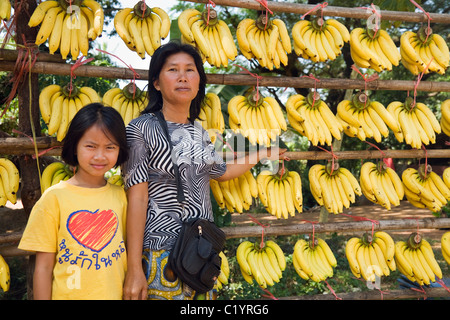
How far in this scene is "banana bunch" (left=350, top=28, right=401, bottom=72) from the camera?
230 centimetres

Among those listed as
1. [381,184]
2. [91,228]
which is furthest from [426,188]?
[91,228]

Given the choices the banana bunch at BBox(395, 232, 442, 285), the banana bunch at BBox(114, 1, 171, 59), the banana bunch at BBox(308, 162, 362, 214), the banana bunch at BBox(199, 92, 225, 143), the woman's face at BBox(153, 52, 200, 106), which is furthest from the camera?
the banana bunch at BBox(395, 232, 442, 285)

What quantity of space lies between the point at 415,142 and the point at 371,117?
0.31 meters

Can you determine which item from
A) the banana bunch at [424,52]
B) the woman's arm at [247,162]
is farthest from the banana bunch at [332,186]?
the banana bunch at [424,52]

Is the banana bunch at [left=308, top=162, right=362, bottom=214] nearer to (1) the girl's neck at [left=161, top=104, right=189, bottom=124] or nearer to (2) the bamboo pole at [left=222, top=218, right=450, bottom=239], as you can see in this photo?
(2) the bamboo pole at [left=222, top=218, right=450, bottom=239]

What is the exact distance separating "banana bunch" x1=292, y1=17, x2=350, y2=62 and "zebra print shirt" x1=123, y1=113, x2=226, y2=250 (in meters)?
1.01

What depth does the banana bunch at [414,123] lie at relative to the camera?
2400 mm

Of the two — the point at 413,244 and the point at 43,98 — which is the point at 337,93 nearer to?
the point at 413,244

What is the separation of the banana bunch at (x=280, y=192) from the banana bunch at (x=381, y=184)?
420mm

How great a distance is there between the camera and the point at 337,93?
8.53 m

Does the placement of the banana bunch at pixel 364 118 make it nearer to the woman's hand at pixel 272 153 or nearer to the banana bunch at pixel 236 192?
the woman's hand at pixel 272 153

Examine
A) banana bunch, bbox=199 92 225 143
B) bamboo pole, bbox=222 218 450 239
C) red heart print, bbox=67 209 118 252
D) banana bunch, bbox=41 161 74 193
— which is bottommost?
bamboo pole, bbox=222 218 450 239

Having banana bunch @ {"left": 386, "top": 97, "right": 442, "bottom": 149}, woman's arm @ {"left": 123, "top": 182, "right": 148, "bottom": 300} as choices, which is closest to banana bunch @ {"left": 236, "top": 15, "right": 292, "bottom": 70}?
banana bunch @ {"left": 386, "top": 97, "right": 442, "bottom": 149}
